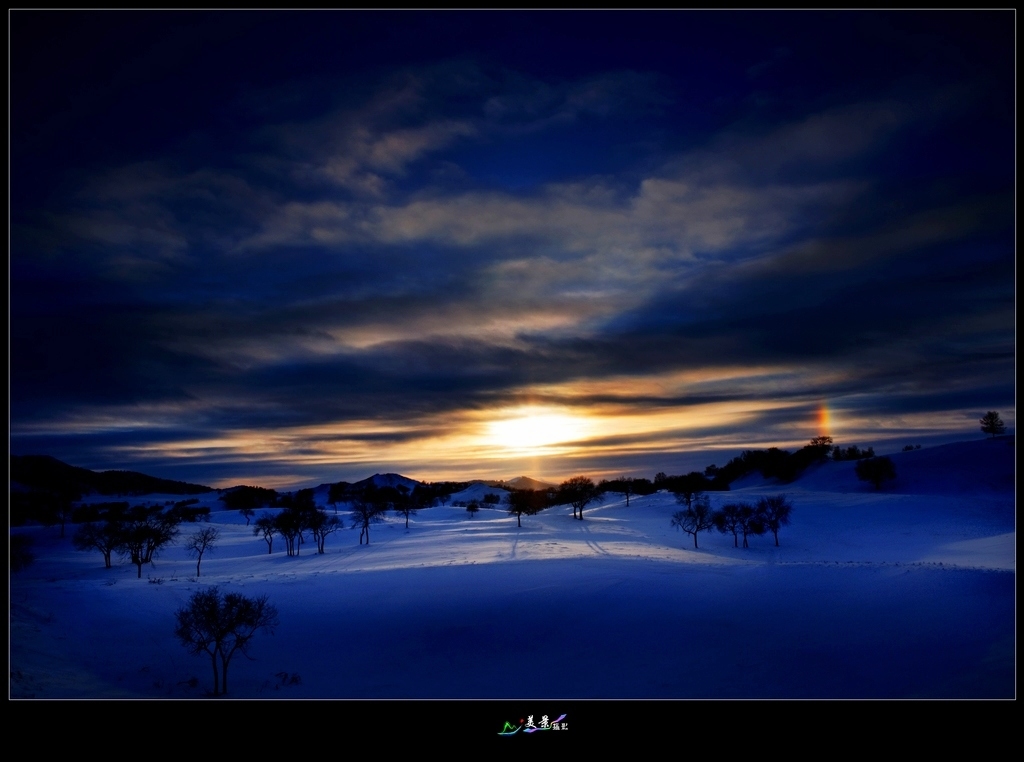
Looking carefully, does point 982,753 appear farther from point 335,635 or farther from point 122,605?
point 122,605

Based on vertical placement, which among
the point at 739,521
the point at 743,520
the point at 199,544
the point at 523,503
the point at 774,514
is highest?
the point at 523,503

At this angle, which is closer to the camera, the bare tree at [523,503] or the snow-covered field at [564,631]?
the snow-covered field at [564,631]

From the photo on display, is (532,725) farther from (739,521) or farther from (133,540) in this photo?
(739,521)

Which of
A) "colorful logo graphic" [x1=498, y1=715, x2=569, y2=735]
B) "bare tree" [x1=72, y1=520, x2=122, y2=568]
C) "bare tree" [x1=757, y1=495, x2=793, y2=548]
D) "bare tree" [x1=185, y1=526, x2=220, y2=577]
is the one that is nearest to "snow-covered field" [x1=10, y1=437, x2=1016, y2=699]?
"colorful logo graphic" [x1=498, y1=715, x2=569, y2=735]

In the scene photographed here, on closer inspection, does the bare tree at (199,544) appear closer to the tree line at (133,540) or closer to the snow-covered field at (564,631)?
the tree line at (133,540)

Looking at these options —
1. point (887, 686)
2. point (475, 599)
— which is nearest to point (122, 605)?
point (475, 599)

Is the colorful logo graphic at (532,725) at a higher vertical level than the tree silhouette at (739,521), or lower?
higher

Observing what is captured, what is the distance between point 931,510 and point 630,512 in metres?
43.2

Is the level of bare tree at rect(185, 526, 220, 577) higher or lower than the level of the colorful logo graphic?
lower

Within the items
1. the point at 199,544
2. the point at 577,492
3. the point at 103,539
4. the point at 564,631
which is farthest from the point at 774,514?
the point at 103,539

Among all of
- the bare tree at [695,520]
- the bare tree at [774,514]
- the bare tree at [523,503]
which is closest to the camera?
the bare tree at [774,514]

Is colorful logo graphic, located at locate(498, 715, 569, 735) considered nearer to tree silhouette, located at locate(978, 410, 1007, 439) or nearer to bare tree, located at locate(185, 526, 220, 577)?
bare tree, located at locate(185, 526, 220, 577)

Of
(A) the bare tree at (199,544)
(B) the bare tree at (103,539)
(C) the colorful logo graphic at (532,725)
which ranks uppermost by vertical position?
(C) the colorful logo graphic at (532,725)

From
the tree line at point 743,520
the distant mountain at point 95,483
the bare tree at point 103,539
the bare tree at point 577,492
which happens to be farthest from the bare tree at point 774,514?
the distant mountain at point 95,483
